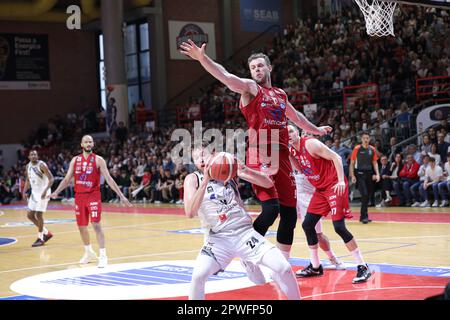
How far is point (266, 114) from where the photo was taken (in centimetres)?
657

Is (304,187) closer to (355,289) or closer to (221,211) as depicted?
(355,289)

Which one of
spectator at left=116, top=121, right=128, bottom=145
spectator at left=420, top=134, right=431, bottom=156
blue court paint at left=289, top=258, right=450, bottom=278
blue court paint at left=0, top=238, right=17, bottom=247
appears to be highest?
spectator at left=116, top=121, right=128, bottom=145

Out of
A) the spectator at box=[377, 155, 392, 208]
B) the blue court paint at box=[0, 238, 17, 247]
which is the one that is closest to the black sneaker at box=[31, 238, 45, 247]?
the blue court paint at box=[0, 238, 17, 247]

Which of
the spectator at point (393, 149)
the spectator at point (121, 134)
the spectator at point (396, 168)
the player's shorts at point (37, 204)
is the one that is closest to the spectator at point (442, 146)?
the spectator at point (396, 168)

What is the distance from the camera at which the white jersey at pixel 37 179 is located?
1391cm

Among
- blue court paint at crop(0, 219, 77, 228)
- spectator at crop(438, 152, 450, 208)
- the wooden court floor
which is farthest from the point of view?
blue court paint at crop(0, 219, 77, 228)

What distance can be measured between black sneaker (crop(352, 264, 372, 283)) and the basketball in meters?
2.81

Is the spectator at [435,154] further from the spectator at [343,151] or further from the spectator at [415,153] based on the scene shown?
the spectator at [343,151]

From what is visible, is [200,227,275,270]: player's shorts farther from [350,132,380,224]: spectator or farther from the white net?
[350,132,380,224]: spectator

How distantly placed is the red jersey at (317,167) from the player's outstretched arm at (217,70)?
2.13 meters

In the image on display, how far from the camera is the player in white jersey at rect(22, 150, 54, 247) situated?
13.5 m

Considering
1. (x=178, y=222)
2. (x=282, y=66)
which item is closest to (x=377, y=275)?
(x=178, y=222)
